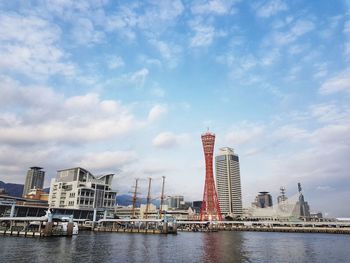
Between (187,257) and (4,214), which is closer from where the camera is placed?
(187,257)

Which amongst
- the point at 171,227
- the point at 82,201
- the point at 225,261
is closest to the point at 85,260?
the point at 225,261

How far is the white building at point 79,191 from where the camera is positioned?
12838 centimetres

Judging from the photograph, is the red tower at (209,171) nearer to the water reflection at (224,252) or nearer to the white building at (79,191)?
the white building at (79,191)

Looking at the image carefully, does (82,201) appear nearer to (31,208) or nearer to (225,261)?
(31,208)

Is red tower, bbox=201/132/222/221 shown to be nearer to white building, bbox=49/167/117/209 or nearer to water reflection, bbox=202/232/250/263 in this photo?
white building, bbox=49/167/117/209

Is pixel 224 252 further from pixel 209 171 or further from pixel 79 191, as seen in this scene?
pixel 79 191

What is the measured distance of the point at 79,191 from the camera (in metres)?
128

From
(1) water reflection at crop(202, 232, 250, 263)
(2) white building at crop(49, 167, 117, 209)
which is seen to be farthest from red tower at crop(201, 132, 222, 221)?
(1) water reflection at crop(202, 232, 250, 263)

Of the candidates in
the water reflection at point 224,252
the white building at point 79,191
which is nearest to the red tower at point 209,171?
the white building at point 79,191

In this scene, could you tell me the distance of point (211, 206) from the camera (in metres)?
130

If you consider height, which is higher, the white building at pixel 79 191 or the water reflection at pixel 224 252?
the white building at pixel 79 191

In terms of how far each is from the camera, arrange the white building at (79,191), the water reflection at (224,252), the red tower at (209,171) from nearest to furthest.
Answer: the water reflection at (224,252) < the red tower at (209,171) < the white building at (79,191)

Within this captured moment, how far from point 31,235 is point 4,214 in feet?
175

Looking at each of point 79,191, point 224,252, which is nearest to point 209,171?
point 79,191
